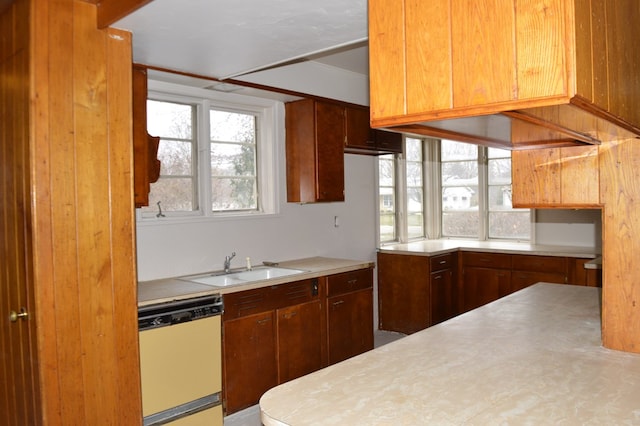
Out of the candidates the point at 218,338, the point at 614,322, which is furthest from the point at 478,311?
the point at 218,338

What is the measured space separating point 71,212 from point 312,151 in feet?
7.21

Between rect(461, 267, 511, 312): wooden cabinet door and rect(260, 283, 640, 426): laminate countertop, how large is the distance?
2.75m

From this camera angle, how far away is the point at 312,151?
13.4ft

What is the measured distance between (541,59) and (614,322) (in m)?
1.26

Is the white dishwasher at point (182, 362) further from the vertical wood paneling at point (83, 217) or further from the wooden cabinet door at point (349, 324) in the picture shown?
the wooden cabinet door at point (349, 324)

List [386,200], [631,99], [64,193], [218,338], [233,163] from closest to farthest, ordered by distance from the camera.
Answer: [631,99] → [64,193] → [218,338] → [233,163] → [386,200]

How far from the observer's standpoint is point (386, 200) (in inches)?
215

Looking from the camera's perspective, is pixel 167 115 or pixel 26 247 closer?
pixel 26 247

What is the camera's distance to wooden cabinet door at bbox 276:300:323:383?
11.3 feet

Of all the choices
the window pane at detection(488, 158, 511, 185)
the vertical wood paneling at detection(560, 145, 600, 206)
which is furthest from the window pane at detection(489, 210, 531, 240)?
the vertical wood paneling at detection(560, 145, 600, 206)

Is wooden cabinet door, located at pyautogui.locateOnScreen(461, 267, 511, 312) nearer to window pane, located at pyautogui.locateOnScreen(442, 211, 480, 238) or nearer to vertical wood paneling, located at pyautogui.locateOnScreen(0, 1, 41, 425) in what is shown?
window pane, located at pyautogui.locateOnScreen(442, 211, 480, 238)

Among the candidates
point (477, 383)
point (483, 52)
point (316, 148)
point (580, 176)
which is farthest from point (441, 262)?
point (483, 52)

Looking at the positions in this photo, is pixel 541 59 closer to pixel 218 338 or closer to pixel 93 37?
pixel 93 37

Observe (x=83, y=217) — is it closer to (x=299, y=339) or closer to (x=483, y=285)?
(x=299, y=339)
